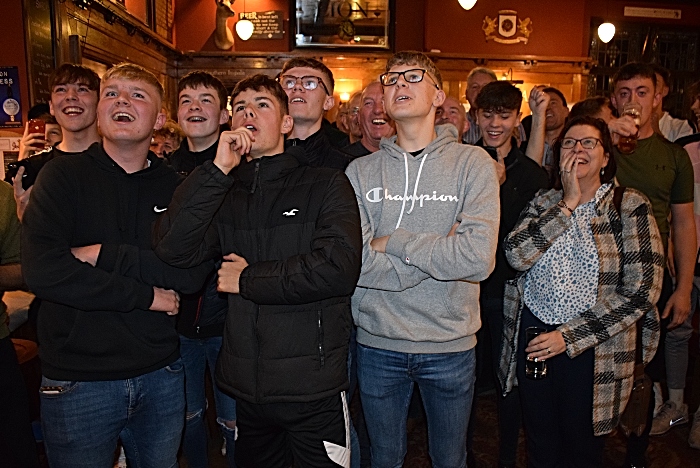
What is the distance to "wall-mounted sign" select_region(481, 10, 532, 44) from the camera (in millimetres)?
11547

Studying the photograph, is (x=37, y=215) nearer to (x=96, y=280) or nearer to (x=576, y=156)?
(x=96, y=280)

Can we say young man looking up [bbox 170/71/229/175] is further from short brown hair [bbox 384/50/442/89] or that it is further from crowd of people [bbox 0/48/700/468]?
short brown hair [bbox 384/50/442/89]

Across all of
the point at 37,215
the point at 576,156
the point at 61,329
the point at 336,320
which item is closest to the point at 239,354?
the point at 336,320

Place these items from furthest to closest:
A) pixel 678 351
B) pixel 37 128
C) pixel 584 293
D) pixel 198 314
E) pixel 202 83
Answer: pixel 678 351
pixel 37 128
pixel 202 83
pixel 198 314
pixel 584 293

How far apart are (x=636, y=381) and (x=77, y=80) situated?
310 cm

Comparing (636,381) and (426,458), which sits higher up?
(636,381)

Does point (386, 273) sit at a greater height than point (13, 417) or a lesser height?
greater

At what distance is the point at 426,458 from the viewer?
10.5 ft

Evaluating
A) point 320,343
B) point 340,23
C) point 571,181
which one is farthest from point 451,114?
point 340,23

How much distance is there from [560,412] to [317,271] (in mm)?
1350

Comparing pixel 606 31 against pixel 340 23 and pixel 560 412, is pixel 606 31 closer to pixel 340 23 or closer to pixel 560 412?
pixel 340 23

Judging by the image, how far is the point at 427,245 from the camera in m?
1.95

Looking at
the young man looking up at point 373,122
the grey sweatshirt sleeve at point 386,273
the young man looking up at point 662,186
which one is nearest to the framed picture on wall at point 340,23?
the young man looking up at point 373,122

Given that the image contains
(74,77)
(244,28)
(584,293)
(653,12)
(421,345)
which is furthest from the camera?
(653,12)
